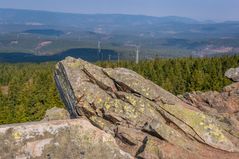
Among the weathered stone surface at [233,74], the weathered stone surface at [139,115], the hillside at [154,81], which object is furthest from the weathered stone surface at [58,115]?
the weathered stone surface at [233,74]

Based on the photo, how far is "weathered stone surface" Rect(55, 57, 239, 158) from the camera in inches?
1102

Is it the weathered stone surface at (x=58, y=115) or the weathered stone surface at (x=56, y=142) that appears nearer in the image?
the weathered stone surface at (x=56, y=142)

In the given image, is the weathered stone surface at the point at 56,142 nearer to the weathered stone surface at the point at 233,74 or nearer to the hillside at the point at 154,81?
the weathered stone surface at the point at 233,74

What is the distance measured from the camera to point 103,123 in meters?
30.1

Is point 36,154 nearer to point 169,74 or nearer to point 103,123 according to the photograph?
point 103,123

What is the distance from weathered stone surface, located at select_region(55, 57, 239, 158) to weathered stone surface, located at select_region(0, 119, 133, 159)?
4.62 metres

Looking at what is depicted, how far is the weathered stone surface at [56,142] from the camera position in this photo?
21281 millimetres

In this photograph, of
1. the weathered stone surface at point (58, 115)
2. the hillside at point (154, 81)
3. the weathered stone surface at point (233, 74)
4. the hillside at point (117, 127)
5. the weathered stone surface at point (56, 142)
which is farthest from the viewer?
the hillside at point (154, 81)

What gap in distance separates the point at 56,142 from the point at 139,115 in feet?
31.1

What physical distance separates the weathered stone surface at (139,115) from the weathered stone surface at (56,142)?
462 cm

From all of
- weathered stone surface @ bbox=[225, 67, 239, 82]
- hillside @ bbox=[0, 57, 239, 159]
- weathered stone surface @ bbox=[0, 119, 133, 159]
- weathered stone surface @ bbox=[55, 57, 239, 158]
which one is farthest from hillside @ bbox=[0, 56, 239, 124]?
weathered stone surface @ bbox=[0, 119, 133, 159]

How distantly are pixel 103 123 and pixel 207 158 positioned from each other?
8.39 m

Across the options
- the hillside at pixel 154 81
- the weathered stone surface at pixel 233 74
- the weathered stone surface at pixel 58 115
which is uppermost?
the weathered stone surface at pixel 58 115

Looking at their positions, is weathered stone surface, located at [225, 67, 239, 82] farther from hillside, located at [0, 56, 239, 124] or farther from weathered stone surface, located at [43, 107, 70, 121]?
weathered stone surface, located at [43, 107, 70, 121]
